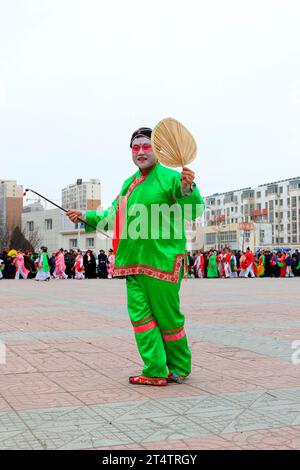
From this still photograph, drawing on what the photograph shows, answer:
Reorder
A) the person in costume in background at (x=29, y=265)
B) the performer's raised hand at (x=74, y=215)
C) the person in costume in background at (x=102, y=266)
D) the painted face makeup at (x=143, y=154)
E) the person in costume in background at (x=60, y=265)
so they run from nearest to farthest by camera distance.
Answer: the painted face makeup at (x=143, y=154) → the performer's raised hand at (x=74, y=215) → the person in costume in background at (x=60, y=265) → the person in costume in background at (x=29, y=265) → the person in costume in background at (x=102, y=266)

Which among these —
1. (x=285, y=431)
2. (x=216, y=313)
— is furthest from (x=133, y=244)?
(x=216, y=313)

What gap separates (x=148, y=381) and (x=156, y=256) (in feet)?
3.25

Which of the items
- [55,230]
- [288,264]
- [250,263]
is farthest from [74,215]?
[55,230]

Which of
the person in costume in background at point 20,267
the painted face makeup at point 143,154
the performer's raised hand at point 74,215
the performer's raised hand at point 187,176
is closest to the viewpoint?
the performer's raised hand at point 187,176

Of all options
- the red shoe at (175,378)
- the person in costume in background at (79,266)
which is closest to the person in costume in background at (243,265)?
the person in costume in background at (79,266)

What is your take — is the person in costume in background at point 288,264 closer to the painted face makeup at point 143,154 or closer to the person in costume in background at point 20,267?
the person in costume in background at point 20,267

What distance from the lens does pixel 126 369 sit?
18.2ft

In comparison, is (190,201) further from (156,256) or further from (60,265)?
(60,265)

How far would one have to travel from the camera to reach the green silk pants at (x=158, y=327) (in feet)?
16.1

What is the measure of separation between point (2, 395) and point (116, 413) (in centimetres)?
101

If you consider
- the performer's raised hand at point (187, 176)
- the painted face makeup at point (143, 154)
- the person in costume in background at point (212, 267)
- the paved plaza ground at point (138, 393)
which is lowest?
the paved plaza ground at point (138, 393)

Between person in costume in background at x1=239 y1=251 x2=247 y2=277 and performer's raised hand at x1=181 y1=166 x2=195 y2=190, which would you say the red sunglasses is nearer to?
performer's raised hand at x1=181 y1=166 x2=195 y2=190

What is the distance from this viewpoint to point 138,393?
4613 mm

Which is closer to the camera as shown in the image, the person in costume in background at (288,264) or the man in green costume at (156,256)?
the man in green costume at (156,256)
